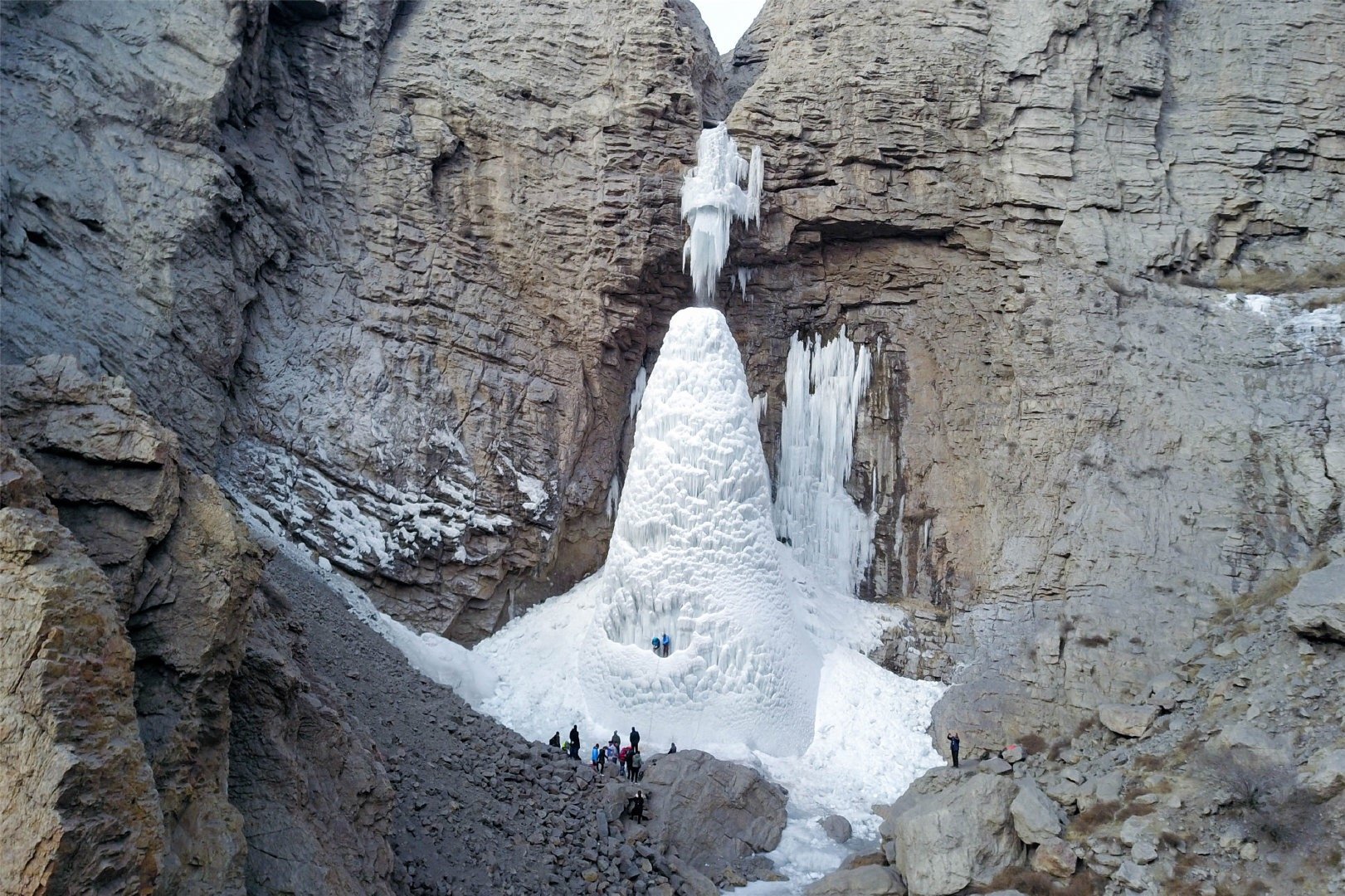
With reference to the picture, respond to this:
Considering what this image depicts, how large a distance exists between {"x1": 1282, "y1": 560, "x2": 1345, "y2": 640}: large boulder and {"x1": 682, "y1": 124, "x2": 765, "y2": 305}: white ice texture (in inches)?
427

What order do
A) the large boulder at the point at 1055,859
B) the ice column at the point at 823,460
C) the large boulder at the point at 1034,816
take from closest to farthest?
the large boulder at the point at 1055,859
the large boulder at the point at 1034,816
the ice column at the point at 823,460

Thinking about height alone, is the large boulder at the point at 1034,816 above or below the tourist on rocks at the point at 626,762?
above

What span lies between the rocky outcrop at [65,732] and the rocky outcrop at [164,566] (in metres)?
0.73

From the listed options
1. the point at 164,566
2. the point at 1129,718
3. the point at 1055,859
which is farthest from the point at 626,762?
the point at 164,566

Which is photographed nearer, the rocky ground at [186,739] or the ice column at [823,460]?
the rocky ground at [186,739]

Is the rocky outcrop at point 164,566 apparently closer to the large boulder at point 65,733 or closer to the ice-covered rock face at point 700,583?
the large boulder at point 65,733

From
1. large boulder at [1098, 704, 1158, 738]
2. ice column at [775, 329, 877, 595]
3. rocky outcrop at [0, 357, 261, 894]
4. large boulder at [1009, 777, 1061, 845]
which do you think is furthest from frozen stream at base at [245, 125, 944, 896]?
rocky outcrop at [0, 357, 261, 894]

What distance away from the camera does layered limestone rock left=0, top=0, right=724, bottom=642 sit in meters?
14.8

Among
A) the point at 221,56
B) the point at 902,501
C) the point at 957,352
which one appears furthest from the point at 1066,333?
the point at 221,56

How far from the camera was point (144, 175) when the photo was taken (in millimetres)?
14250

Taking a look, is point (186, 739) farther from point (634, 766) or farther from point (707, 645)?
point (707, 645)

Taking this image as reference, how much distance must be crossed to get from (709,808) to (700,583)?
3766 mm

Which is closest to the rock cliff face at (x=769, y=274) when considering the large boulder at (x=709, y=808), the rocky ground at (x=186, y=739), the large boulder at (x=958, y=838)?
the large boulder at (x=958, y=838)

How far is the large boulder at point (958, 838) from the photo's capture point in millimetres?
10555
